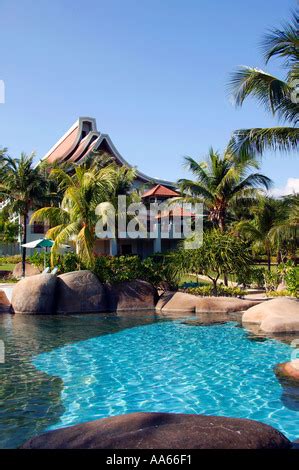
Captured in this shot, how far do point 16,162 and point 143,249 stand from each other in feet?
38.6

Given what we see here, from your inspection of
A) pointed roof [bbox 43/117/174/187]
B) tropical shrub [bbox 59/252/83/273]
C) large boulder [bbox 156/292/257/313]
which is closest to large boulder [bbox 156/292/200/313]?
large boulder [bbox 156/292/257/313]

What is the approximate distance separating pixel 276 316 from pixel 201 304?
4.35 metres

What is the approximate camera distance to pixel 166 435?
413 centimetres

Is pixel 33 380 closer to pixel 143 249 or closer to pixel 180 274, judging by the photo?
pixel 180 274

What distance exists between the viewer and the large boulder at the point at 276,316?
41.1 ft

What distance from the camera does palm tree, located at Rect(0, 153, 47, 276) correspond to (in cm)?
2764

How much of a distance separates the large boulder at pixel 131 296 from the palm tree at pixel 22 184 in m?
11.0

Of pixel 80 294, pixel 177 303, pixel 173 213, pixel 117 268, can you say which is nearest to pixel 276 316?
pixel 177 303

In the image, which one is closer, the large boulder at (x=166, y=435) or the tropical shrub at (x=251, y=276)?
the large boulder at (x=166, y=435)

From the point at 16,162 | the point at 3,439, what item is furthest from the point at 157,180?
the point at 3,439

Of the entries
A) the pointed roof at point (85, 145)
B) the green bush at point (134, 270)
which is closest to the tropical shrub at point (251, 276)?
the green bush at point (134, 270)

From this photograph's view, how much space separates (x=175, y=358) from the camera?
10242 millimetres

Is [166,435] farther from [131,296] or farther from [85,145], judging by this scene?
[85,145]

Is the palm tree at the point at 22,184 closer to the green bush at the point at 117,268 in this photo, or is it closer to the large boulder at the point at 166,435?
the green bush at the point at 117,268
